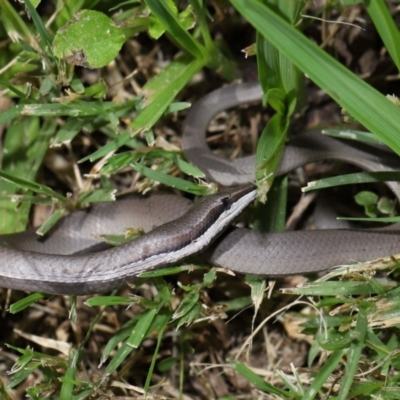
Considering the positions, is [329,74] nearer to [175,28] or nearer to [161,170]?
[175,28]

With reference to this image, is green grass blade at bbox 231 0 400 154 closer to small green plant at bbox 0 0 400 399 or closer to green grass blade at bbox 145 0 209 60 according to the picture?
small green plant at bbox 0 0 400 399

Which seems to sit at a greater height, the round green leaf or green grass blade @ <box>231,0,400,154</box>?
the round green leaf

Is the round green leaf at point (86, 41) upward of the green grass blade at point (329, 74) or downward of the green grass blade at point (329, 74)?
upward

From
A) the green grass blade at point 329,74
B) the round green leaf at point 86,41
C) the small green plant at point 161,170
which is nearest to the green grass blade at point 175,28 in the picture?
the small green plant at point 161,170

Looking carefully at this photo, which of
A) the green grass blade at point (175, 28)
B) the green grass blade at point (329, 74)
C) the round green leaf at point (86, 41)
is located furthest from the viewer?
the round green leaf at point (86, 41)

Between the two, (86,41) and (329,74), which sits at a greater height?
(86,41)

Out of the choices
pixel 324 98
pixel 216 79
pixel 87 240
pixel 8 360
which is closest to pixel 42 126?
pixel 87 240

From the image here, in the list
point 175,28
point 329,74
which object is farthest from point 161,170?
point 329,74

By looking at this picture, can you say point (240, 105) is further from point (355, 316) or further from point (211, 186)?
point (355, 316)

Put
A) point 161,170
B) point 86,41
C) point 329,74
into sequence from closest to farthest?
point 329,74, point 86,41, point 161,170

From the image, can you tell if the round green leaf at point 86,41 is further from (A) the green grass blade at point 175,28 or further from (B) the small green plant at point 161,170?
(A) the green grass blade at point 175,28

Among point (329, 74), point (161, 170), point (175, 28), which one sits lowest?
point (161, 170)

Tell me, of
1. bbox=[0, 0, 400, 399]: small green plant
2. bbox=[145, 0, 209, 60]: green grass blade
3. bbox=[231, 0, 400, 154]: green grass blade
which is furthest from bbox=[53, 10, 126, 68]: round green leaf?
bbox=[231, 0, 400, 154]: green grass blade
